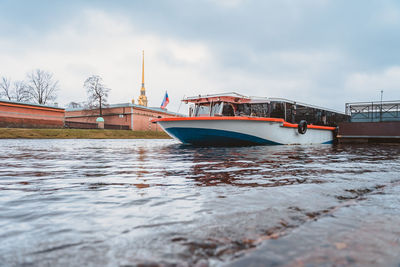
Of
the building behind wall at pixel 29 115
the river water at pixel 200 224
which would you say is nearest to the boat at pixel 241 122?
the river water at pixel 200 224

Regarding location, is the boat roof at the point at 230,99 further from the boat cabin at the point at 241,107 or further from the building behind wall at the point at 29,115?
the building behind wall at the point at 29,115

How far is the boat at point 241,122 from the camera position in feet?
34.2

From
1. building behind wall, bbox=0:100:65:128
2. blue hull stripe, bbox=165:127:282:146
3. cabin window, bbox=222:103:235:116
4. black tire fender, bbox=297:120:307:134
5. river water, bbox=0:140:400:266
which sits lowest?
river water, bbox=0:140:400:266

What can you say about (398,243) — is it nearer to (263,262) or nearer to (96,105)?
(263,262)

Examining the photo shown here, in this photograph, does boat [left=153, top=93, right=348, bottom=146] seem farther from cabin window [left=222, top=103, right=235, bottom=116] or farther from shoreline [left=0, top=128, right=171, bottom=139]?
shoreline [left=0, top=128, right=171, bottom=139]

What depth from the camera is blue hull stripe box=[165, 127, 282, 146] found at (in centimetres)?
1048

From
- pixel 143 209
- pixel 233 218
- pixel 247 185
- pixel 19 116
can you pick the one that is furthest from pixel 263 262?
pixel 19 116

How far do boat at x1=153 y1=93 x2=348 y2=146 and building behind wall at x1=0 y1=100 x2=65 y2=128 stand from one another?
23.0 metres

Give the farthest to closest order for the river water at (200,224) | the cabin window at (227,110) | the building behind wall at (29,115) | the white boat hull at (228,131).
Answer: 1. the building behind wall at (29,115)
2. the cabin window at (227,110)
3. the white boat hull at (228,131)
4. the river water at (200,224)

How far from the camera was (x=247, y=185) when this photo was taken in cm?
267

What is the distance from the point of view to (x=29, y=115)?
99.9ft

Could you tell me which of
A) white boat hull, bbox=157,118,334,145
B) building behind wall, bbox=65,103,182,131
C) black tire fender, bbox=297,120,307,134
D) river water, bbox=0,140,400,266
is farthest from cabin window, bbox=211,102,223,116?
building behind wall, bbox=65,103,182,131

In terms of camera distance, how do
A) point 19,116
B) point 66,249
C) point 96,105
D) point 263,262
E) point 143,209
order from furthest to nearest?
point 96,105 < point 19,116 < point 143,209 < point 66,249 < point 263,262

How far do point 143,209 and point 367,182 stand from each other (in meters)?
2.39
